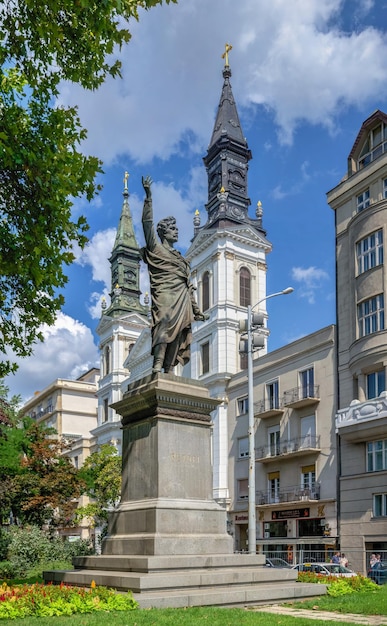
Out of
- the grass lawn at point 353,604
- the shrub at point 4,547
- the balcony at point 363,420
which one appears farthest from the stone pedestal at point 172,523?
the balcony at point 363,420

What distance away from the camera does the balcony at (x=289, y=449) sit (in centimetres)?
4134

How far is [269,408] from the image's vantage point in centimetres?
4631

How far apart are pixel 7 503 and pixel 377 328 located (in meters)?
22.3

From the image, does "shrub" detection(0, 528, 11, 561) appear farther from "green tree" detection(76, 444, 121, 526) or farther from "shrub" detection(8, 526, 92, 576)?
"green tree" detection(76, 444, 121, 526)

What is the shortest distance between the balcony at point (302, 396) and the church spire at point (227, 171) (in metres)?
20.6

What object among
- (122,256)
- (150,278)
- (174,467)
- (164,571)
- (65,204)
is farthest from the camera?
(122,256)

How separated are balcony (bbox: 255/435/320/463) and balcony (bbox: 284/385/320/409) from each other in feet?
6.37

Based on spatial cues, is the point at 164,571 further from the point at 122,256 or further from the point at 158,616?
the point at 122,256

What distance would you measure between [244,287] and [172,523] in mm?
48601

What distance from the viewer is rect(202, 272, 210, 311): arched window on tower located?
196ft

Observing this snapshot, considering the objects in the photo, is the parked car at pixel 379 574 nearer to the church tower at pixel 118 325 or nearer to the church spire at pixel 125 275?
the church tower at pixel 118 325

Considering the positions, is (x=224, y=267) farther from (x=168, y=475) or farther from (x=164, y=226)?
(x=168, y=475)

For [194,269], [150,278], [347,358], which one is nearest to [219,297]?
[194,269]

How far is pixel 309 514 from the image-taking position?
4134cm
